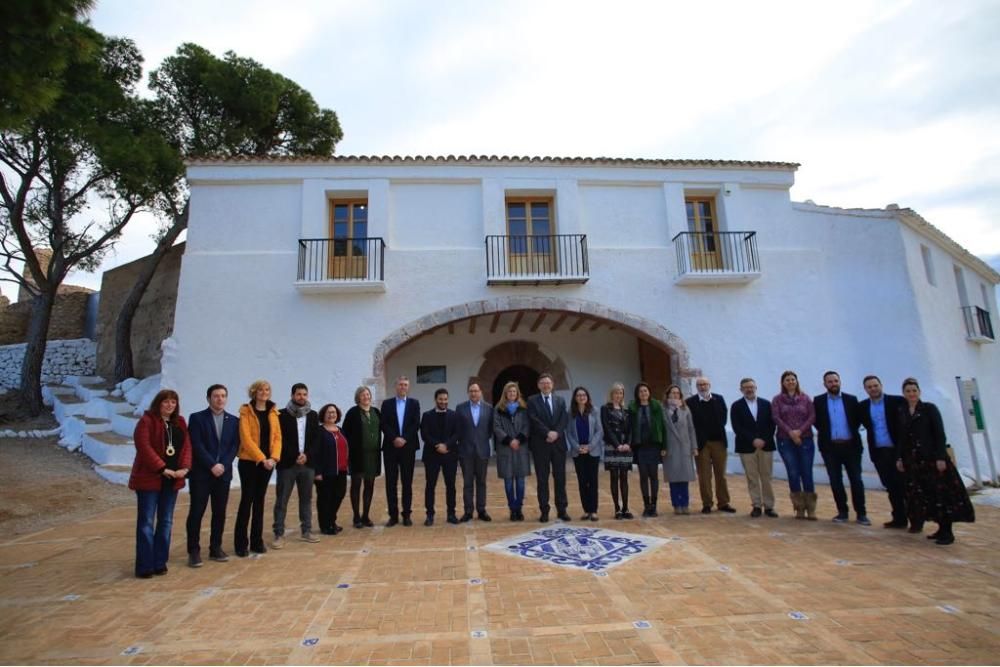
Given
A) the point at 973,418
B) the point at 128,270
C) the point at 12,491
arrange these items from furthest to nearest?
1. the point at 128,270
2. the point at 973,418
3. the point at 12,491

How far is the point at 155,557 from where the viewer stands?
3580mm

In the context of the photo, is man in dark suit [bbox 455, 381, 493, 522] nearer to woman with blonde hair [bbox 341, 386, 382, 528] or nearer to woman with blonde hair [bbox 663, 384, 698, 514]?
woman with blonde hair [bbox 341, 386, 382, 528]

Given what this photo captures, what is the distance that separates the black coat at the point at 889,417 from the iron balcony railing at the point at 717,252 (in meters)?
4.65

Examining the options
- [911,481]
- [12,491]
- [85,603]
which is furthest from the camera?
[12,491]

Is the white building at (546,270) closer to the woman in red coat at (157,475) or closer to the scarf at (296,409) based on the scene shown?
the scarf at (296,409)

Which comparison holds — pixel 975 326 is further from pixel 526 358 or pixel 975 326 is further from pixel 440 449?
pixel 440 449

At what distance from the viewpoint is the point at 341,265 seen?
29.4 feet

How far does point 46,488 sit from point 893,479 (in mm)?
10225

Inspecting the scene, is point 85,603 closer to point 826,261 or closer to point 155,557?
point 155,557

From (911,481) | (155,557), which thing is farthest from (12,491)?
(911,481)

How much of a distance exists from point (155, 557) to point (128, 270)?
13.1m

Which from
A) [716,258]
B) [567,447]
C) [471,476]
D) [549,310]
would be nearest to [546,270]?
[549,310]

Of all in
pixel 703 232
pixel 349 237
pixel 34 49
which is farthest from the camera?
pixel 703 232

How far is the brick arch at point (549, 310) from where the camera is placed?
8.63 m
